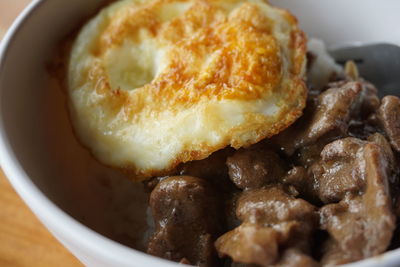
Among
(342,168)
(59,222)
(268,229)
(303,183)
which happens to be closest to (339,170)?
(342,168)

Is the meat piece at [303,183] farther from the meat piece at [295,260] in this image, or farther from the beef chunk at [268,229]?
the meat piece at [295,260]

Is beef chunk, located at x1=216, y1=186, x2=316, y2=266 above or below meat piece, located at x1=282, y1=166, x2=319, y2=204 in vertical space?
above

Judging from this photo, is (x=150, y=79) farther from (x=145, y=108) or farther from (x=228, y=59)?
(x=228, y=59)

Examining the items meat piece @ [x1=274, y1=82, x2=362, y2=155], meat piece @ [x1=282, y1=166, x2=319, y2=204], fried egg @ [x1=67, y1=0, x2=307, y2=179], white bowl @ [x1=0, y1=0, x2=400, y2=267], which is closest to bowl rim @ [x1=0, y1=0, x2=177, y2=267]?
white bowl @ [x1=0, y1=0, x2=400, y2=267]

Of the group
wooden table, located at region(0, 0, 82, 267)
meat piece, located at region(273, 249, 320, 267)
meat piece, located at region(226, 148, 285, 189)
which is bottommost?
wooden table, located at region(0, 0, 82, 267)

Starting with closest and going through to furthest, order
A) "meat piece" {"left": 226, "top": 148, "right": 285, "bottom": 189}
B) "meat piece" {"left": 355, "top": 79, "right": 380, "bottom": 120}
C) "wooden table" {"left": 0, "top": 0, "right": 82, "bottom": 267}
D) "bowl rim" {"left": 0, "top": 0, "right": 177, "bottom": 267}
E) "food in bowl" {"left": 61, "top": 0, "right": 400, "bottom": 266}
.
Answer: "bowl rim" {"left": 0, "top": 0, "right": 177, "bottom": 267} → "food in bowl" {"left": 61, "top": 0, "right": 400, "bottom": 266} → "meat piece" {"left": 226, "top": 148, "right": 285, "bottom": 189} → "wooden table" {"left": 0, "top": 0, "right": 82, "bottom": 267} → "meat piece" {"left": 355, "top": 79, "right": 380, "bottom": 120}

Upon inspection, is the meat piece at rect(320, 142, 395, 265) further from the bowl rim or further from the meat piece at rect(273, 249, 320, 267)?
the bowl rim
